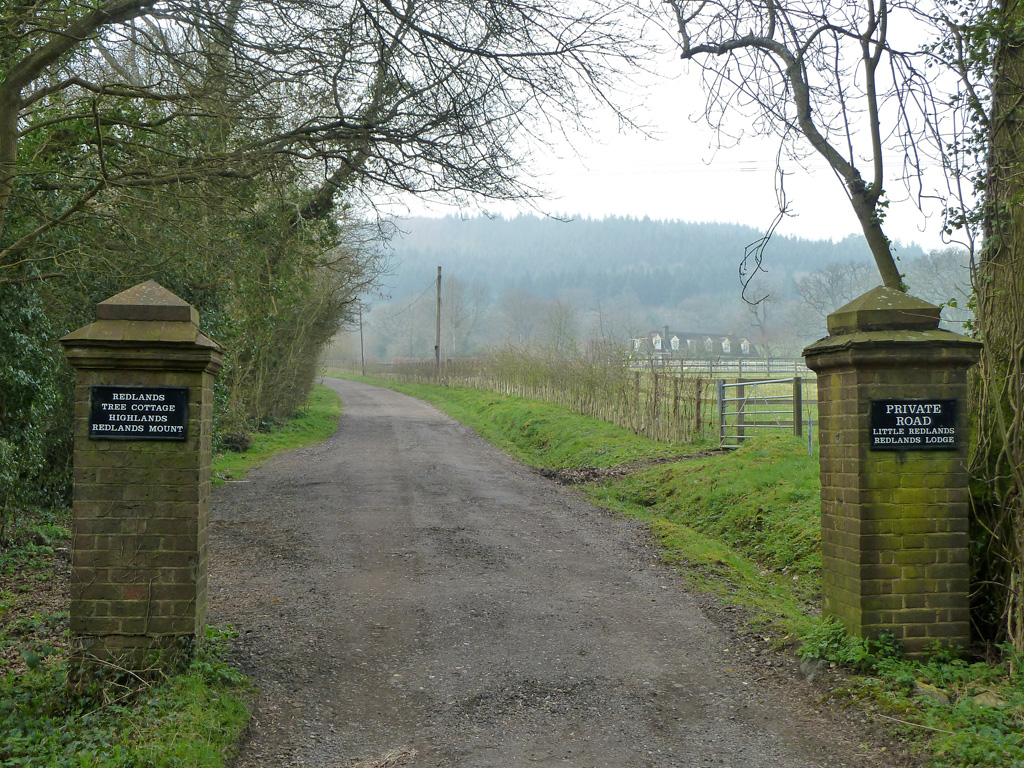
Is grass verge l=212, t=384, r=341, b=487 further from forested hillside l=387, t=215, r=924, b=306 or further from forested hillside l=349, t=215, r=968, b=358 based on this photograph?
forested hillside l=387, t=215, r=924, b=306

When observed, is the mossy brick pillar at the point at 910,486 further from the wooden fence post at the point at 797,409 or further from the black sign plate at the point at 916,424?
the wooden fence post at the point at 797,409

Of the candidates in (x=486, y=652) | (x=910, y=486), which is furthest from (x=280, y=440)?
(x=910, y=486)

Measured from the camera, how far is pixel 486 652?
5707 mm

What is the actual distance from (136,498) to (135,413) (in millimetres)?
537

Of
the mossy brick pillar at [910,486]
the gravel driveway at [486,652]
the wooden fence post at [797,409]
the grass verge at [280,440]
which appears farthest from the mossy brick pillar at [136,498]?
the wooden fence post at [797,409]

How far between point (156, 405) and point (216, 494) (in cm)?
819

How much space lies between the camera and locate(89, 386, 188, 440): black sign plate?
16.0ft

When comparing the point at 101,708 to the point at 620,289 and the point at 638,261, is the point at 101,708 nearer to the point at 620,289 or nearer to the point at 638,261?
the point at 620,289

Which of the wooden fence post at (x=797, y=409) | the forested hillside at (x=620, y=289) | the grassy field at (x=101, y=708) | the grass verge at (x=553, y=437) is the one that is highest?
the forested hillside at (x=620, y=289)

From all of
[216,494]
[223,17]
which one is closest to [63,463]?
[216,494]

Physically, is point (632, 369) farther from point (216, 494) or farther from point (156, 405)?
point (156, 405)

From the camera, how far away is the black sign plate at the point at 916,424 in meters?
5.24

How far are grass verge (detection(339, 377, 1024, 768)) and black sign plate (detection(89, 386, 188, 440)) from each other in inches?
179

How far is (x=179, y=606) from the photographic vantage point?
491cm
